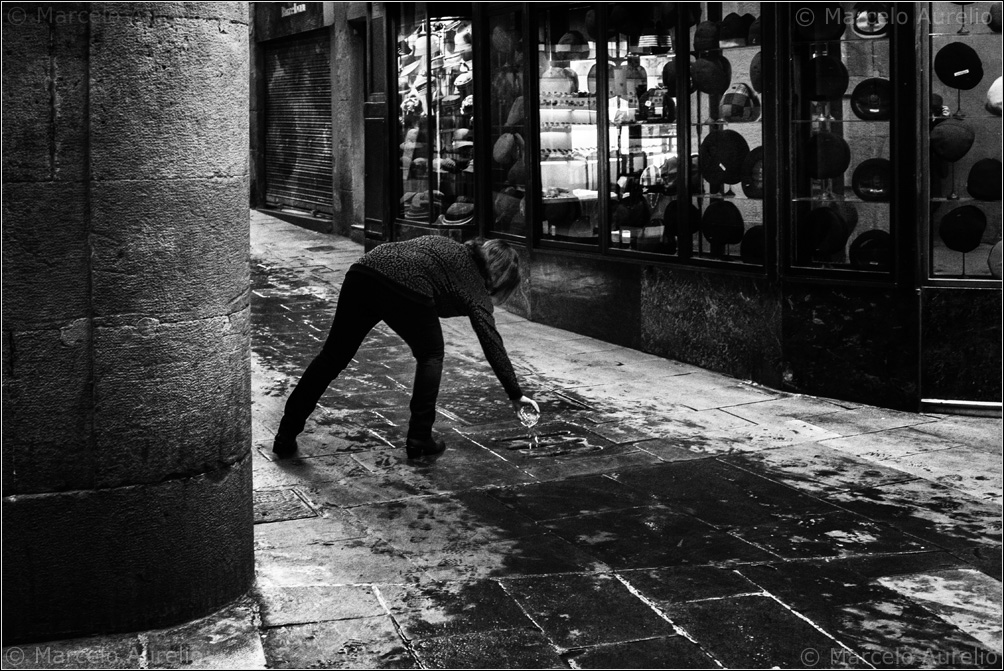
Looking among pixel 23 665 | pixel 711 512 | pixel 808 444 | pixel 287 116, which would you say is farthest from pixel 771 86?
pixel 287 116

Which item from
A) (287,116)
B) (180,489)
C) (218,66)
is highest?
(287,116)

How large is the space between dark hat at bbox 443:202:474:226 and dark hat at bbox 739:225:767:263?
15.1 feet

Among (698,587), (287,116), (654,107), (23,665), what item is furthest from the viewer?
(287,116)

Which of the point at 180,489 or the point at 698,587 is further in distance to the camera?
the point at 698,587

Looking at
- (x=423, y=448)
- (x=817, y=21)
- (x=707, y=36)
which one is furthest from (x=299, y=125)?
(x=423, y=448)

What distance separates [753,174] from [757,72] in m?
0.75

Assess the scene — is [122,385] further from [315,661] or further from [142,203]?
[315,661]

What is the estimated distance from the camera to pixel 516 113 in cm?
1237

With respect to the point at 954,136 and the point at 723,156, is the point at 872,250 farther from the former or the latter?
the point at 723,156

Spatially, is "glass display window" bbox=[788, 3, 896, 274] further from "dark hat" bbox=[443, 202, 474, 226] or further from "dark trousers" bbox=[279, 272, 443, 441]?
"dark hat" bbox=[443, 202, 474, 226]

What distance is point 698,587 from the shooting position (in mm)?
5098

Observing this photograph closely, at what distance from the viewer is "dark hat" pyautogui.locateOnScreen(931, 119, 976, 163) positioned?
8195 millimetres

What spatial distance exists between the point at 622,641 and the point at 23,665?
2.11m

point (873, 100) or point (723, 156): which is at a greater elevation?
point (873, 100)
